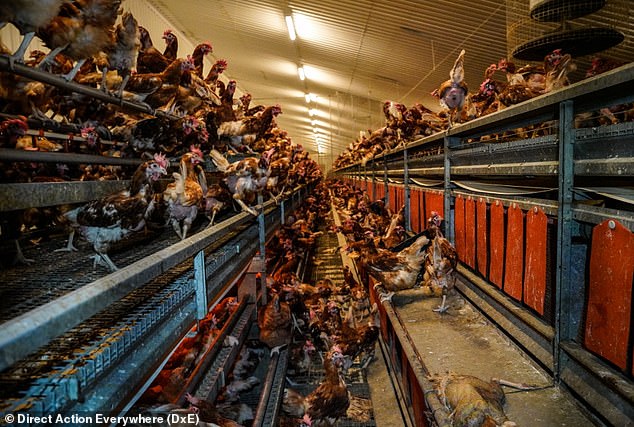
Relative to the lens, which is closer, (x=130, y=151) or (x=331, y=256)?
(x=130, y=151)

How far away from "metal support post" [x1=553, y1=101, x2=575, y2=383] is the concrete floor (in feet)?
0.60

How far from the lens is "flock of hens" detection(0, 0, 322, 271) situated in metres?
2.24

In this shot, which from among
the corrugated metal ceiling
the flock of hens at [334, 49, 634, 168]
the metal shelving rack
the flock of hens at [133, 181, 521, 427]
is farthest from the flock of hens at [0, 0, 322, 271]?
the corrugated metal ceiling

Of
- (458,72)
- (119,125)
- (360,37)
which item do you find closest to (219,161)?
(119,125)

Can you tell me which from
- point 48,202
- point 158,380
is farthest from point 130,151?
point 158,380

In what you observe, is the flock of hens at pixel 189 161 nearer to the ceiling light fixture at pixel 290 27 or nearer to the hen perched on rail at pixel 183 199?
the hen perched on rail at pixel 183 199

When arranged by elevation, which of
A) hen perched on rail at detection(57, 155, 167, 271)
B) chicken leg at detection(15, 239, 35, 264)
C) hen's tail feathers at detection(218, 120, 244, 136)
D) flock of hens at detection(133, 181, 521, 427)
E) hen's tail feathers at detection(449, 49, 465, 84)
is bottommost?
flock of hens at detection(133, 181, 521, 427)

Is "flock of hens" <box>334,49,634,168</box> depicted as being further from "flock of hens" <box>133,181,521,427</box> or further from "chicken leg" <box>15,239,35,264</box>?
"chicken leg" <box>15,239,35,264</box>

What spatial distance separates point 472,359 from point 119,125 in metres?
4.07

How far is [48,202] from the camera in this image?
6.80 ft

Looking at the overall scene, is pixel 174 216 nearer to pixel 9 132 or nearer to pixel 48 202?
pixel 48 202

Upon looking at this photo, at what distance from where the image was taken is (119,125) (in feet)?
14.4

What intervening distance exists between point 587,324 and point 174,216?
2390 mm

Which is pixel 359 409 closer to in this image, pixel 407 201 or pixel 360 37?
pixel 407 201
